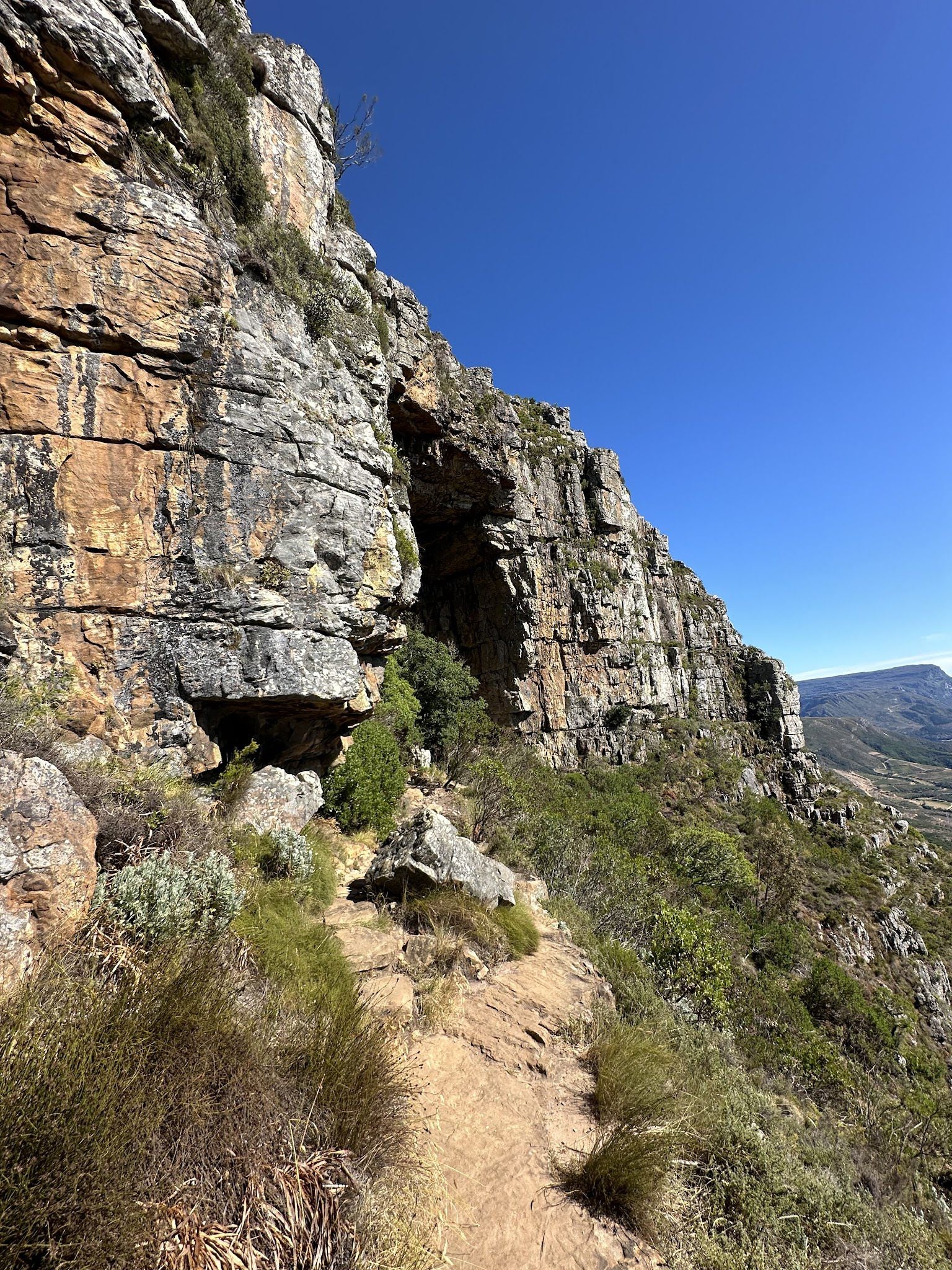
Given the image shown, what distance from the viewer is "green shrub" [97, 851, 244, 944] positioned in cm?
357

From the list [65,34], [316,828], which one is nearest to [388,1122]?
[316,828]

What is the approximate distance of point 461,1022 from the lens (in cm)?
465

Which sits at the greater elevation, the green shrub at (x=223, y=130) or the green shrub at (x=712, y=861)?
the green shrub at (x=223, y=130)

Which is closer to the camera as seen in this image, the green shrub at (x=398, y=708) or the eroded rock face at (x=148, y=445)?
the eroded rock face at (x=148, y=445)

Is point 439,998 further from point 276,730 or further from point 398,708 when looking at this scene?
point 398,708

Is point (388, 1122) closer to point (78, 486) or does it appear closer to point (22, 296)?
point (78, 486)

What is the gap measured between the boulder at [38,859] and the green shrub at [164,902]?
0.18 metres

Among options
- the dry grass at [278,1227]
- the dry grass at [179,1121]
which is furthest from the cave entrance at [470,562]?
the dry grass at [278,1227]

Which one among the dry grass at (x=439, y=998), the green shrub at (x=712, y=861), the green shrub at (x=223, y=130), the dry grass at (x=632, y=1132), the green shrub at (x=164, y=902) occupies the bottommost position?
the green shrub at (x=712, y=861)

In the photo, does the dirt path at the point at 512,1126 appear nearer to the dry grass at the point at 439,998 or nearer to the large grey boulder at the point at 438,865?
the dry grass at the point at 439,998

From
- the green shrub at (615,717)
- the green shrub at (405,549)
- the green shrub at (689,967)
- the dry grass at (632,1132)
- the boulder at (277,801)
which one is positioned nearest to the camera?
the dry grass at (632,1132)

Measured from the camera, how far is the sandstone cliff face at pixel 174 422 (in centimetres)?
614

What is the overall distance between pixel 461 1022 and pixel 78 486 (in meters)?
7.66

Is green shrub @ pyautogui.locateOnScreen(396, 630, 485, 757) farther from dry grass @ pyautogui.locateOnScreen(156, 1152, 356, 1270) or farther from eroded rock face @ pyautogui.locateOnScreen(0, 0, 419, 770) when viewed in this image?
dry grass @ pyautogui.locateOnScreen(156, 1152, 356, 1270)
